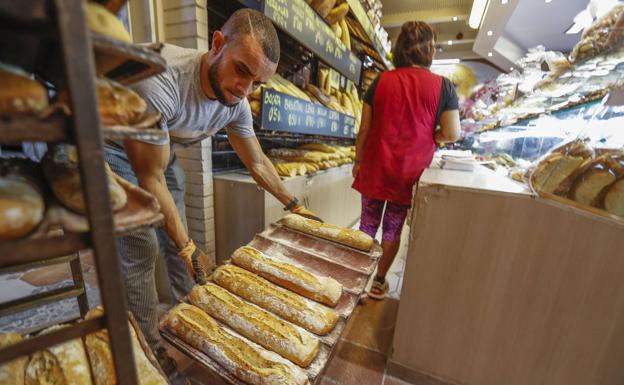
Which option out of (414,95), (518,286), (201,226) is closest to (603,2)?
(414,95)

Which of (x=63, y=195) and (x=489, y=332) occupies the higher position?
(x=63, y=195)

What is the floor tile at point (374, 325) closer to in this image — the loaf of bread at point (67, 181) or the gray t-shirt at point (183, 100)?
the gray t-shirt at point (183, 100)

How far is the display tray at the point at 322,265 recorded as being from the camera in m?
0.86

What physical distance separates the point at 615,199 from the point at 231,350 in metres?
1.39

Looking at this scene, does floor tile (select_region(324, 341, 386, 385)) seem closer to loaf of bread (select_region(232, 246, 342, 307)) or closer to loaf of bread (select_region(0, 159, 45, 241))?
loaf of bread (select_region(232, 246, 342, 307))

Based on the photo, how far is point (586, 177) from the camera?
3.30 feet

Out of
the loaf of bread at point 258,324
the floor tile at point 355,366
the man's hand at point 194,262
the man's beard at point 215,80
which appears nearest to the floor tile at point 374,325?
the floor tile at point 355,366

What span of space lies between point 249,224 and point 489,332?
1499 millimetres

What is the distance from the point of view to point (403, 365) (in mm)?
1472

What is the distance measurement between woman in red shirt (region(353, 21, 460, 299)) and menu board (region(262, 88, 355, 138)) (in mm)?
492

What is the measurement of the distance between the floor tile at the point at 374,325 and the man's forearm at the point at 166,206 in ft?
4.08

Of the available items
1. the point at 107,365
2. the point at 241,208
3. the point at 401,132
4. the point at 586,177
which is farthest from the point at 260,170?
the point at 586,177

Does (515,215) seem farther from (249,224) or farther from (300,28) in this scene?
(300,28)

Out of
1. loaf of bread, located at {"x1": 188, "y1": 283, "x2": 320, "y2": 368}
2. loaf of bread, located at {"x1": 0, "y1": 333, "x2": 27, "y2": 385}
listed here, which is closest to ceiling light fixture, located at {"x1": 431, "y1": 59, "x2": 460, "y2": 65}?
loaf of bread, located at {"x1": 188, "y1": 283, "x2": 320, "y2": 368}
